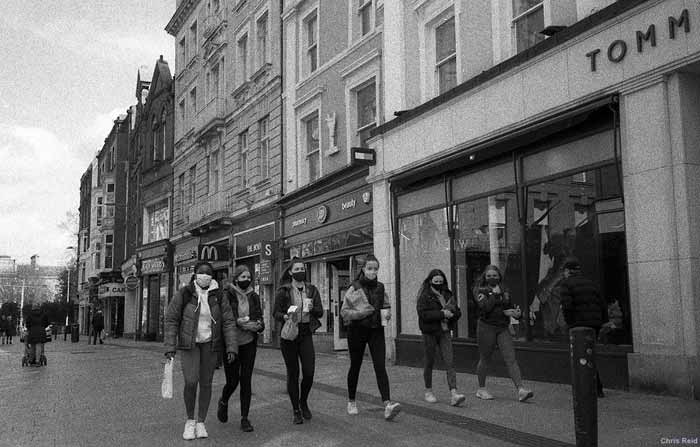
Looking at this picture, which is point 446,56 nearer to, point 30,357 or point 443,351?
point 443,351

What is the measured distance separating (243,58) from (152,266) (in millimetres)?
13664

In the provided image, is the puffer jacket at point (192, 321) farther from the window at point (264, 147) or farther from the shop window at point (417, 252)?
the window at point (264, 147)

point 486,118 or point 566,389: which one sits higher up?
point 486,118

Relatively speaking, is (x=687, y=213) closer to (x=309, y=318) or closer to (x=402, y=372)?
(x=309, y=318)

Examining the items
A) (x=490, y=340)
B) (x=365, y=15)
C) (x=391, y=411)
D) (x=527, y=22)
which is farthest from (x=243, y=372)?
(x=365, y=15)

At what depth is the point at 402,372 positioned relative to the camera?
1259cm

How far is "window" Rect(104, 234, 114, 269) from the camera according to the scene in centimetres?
5344

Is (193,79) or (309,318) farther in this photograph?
(193,79)

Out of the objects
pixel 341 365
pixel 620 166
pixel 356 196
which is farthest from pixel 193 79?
pixel 620 166

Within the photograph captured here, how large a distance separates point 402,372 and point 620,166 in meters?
5.44

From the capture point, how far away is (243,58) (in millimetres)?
25406

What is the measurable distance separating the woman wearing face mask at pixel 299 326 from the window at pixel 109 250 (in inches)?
1918

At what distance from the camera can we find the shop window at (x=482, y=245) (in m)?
11.6

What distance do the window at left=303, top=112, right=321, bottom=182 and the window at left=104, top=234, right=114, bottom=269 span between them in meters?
37.4
